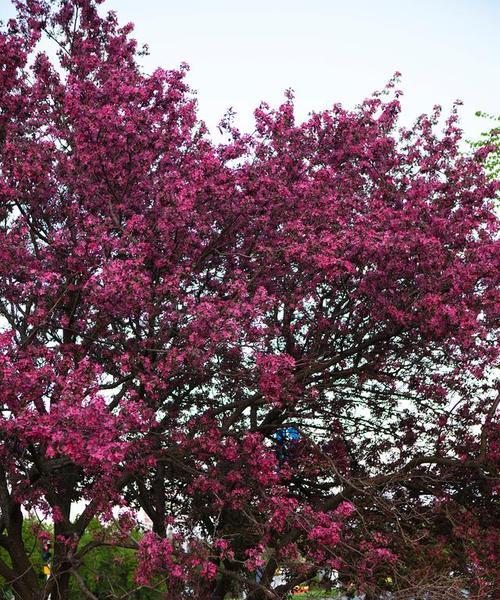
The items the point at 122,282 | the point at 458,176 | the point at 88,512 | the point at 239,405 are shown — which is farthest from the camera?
the point at 458,176

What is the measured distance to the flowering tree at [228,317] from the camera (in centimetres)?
1077

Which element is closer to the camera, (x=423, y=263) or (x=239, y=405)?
(x=423, y=263)

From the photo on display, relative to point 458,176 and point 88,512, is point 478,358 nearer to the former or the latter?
point 458,176

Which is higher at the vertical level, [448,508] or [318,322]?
[318,322]

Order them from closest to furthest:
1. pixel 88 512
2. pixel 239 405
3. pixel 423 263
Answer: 1. pixel 88 512
2. pixel 423 263
3. pixel 239 405

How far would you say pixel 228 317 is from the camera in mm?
10633

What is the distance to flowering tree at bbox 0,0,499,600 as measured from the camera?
35.3 feet

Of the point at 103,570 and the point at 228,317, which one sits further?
the point at 103,570

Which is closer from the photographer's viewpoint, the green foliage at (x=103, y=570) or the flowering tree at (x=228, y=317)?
the flowering tree at (x=228, y=317)

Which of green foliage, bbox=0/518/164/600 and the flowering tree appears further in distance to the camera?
green foliage, bbox=0/518/164/600

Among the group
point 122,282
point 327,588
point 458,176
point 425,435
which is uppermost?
point 458,176

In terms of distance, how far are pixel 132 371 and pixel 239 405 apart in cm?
217

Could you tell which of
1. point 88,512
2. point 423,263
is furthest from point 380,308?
point 88,512

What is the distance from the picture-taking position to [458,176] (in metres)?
14.2
